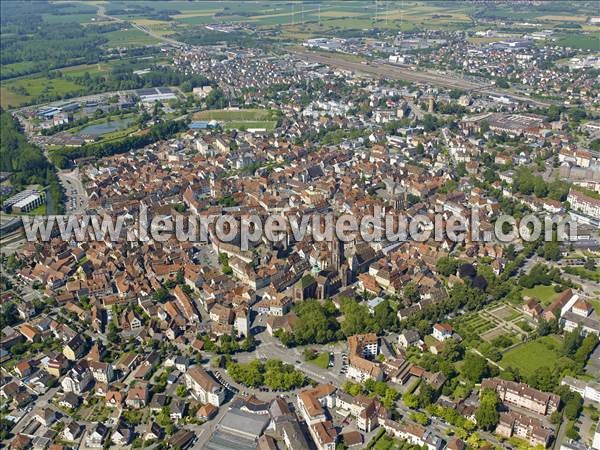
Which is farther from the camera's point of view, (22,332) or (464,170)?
(464,170)

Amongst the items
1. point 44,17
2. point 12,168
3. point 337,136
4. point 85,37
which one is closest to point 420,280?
point 337,136

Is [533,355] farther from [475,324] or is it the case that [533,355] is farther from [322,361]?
[322,361]

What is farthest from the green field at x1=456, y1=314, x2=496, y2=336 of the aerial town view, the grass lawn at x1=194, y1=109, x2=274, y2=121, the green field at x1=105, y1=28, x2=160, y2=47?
the green field at x1=105, y1=28, x2=160, y2=47

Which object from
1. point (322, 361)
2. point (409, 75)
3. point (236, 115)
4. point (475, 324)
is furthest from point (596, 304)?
point (409, 75)

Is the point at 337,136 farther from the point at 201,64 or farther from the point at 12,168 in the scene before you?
the point at 201,64

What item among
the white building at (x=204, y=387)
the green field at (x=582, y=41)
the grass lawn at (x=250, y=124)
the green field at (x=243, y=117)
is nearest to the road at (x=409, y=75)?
the green field at (x=243, y=117)

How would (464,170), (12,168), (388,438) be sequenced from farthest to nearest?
(12,168) < (464,170) < (388,438)

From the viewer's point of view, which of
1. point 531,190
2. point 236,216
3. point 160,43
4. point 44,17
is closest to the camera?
point 236,216

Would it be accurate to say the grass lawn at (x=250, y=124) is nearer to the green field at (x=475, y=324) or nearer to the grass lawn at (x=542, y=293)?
the grass lawn at (x=542, y=293)
